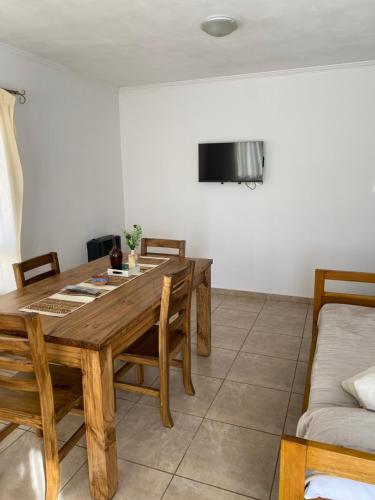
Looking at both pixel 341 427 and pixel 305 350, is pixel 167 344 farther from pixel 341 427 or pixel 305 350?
pixel 305 350

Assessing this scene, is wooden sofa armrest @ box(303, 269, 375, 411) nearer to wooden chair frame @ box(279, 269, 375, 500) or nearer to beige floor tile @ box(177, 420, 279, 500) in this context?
beige floor tile @ box(177, 420, 279, 500)

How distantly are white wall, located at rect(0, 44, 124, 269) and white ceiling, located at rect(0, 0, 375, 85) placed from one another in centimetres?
22

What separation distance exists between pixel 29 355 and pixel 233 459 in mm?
1156

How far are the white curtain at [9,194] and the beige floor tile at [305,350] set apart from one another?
2.34 meters

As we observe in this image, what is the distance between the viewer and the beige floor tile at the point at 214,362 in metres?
2.74

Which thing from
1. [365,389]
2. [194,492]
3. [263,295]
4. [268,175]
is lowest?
[194,492]

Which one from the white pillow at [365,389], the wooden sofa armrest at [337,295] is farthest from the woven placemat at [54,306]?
the wooden sofa armrest at [337,295]

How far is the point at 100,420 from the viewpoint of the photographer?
5.21ft

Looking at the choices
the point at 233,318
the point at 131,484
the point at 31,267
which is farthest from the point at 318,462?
the point at 233,318

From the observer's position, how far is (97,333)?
158cm

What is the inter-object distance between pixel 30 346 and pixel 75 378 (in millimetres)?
481

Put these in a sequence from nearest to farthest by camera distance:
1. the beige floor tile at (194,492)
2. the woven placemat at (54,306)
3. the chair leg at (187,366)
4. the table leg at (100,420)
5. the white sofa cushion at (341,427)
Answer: the white sofa cushion at (341,427), the table leg at (100,420), the beige floor tile at (194,492), the woven placemat at (54,306), the chair leg at (187,366)

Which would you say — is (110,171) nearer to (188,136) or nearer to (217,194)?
(188,136)

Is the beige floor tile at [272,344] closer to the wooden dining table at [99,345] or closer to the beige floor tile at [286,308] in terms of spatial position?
the beige floor tile at [286,308]
